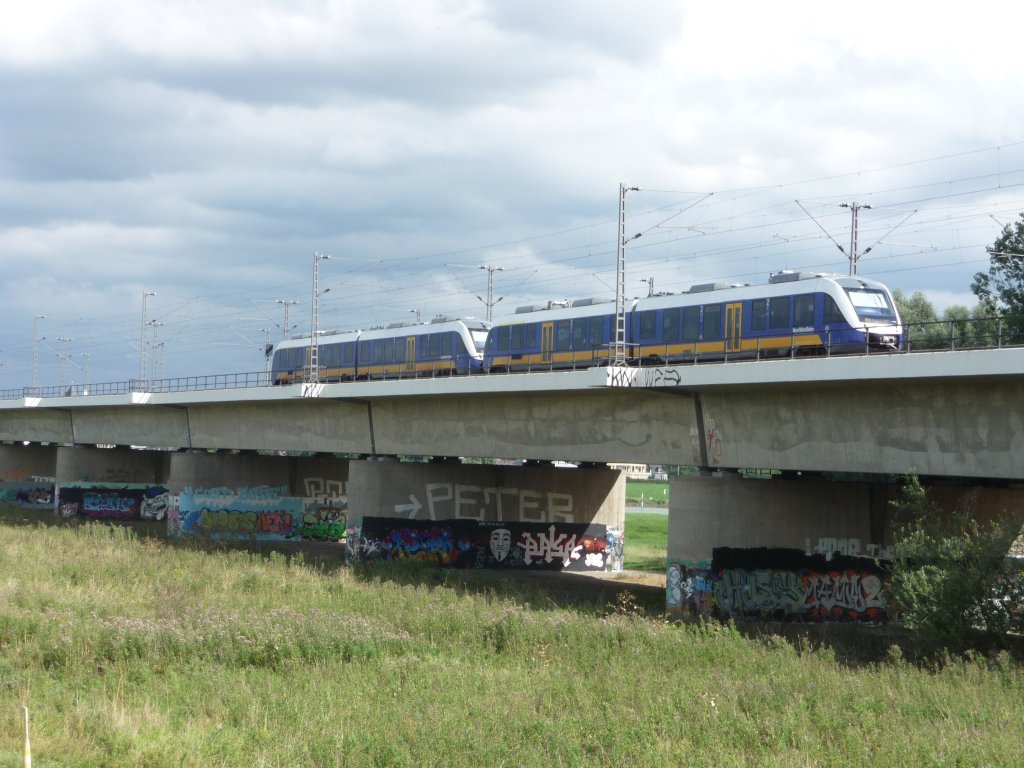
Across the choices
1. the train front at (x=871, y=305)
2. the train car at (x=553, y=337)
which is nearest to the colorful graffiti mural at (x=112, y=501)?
the train car at (x=553, y=337)

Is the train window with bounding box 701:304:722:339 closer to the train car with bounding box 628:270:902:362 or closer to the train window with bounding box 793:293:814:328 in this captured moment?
the train car with bounding box 628:270:902:362

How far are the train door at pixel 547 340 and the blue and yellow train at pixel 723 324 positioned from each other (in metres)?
0.04

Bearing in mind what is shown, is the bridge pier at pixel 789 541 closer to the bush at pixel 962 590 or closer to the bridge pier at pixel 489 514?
the bush at pixel 962 590

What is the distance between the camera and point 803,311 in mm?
35062

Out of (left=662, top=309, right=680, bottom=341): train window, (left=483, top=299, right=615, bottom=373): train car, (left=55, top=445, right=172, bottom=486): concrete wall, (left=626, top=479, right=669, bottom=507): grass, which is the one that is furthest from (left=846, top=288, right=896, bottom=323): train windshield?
(left=626, top=479, right=669, bottom=507): grass

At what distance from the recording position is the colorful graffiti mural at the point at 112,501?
71.9m

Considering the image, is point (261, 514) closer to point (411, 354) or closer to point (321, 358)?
point (321, 358)

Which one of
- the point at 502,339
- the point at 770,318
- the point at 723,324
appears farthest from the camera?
the point at 502,339

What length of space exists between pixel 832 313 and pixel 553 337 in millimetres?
13231

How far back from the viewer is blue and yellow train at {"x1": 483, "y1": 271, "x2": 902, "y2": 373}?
113 ft

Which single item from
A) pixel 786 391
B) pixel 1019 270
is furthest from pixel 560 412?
pixel 1019 270

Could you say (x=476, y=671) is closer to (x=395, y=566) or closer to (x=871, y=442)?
(x=871, y=442)

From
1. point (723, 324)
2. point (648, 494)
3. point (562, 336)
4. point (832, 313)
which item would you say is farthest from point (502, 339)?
point (648, 494)

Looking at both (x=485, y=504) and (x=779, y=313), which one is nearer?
(x=779, y=313)
